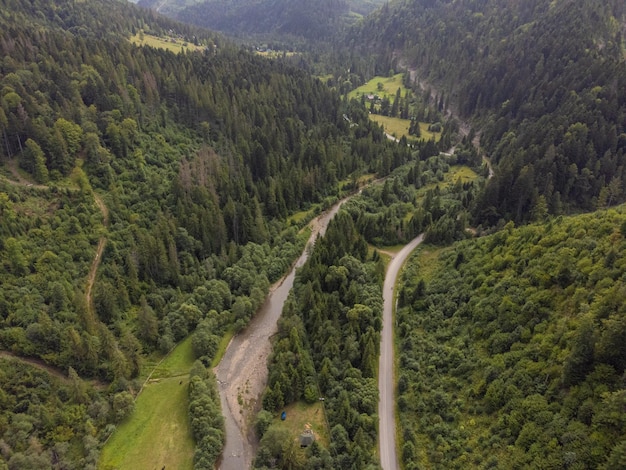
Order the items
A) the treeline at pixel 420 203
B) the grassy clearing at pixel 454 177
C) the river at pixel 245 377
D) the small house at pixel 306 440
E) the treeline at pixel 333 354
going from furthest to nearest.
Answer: the grassy clearing at pixel 454 177, the treeline at pixel 420 203, the river at pixel 245 377, the small house at pixel 306 440, the treeline at pixel 333 354

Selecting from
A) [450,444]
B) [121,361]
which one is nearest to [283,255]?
[121,361]

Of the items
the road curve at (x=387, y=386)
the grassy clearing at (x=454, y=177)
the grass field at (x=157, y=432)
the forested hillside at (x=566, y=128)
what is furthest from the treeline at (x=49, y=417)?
the grassy clearing at (x=454, y=177)

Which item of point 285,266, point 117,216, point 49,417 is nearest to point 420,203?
point 285,266

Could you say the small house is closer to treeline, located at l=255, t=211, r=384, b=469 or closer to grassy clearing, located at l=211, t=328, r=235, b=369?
treeline, located at l=255, t=211, r=384, b=469

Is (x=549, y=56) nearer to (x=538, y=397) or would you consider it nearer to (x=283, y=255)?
(x=283, y=255)

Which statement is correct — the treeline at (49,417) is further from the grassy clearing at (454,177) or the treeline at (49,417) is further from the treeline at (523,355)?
the grassy clearing at (454,177)

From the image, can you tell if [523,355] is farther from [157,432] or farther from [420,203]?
[420,203]

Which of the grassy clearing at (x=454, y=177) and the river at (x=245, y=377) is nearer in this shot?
the river at (x=245, y=377)
